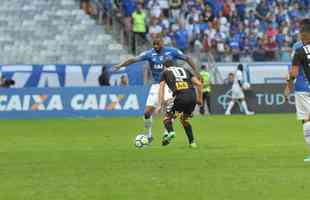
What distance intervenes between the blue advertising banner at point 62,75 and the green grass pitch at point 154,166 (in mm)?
12202

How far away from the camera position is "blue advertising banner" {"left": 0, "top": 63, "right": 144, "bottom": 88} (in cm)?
3928

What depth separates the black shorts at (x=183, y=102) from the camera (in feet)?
64.7

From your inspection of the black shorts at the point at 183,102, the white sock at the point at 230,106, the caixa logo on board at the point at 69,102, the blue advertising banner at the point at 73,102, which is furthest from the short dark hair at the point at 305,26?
the white sock at the point at 230,106

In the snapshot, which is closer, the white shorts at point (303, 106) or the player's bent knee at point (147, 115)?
the white shorts at point (303, 106)

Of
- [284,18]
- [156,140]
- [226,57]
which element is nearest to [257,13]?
[284,18]

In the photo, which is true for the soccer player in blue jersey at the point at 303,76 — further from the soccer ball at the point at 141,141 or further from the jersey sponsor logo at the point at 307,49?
the soccer ball at the point at 141,141

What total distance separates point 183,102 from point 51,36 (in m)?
22.8

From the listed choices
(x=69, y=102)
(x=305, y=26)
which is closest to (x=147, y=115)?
(x=305, y=26)

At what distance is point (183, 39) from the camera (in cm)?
4088

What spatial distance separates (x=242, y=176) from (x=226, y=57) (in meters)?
27.6

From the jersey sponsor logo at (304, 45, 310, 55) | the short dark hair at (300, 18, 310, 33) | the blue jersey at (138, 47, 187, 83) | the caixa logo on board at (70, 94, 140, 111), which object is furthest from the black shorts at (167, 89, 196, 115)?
the caixa logo on board at (70, 94, 140, 111)

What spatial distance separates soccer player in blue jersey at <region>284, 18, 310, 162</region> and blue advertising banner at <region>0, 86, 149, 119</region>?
21.0 meters

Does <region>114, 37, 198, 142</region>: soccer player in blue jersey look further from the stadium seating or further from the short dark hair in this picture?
the stadium seating

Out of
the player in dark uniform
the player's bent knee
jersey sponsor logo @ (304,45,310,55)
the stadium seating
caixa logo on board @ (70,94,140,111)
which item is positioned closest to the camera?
jersey sponsor logo @ (304,45,310,55)
